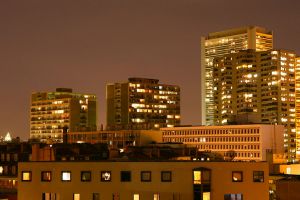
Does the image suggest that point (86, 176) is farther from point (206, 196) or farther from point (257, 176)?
point (257, 176)

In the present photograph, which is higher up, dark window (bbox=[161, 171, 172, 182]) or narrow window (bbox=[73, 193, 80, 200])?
dark window (bbox=[161, 171, 172, 182])

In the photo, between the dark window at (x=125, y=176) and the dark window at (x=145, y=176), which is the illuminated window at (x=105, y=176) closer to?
the dark window at (x=125, y=176)

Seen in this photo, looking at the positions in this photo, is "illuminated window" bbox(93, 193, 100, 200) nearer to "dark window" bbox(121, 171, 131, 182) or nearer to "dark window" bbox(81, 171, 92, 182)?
"dark window" bbox(81, 171, 92, 182)

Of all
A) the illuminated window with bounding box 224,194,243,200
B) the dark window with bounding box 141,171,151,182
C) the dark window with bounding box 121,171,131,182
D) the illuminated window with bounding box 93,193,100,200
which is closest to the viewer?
the illuminated window with bounding box 224,194,243,200

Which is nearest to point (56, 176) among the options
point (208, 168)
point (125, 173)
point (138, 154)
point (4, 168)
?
point (125, 173)

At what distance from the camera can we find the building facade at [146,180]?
191ft

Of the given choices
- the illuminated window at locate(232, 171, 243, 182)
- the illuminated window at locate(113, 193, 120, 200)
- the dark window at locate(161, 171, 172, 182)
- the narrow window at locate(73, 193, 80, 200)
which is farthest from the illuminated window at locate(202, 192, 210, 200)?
the narrow window at locate(73, 193, 80, 200)

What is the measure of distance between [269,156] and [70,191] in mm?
67368

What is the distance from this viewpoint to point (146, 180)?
197 feet

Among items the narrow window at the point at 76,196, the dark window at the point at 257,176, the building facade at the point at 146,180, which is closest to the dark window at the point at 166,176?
the building facade at the point at 146,180

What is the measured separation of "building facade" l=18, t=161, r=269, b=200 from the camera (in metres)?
58.2

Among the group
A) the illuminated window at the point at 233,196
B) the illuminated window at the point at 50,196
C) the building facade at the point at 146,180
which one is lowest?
the illuminated window at the point at 50,196

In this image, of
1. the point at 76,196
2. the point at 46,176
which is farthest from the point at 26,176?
the point at 76,196

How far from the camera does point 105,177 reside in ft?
201
